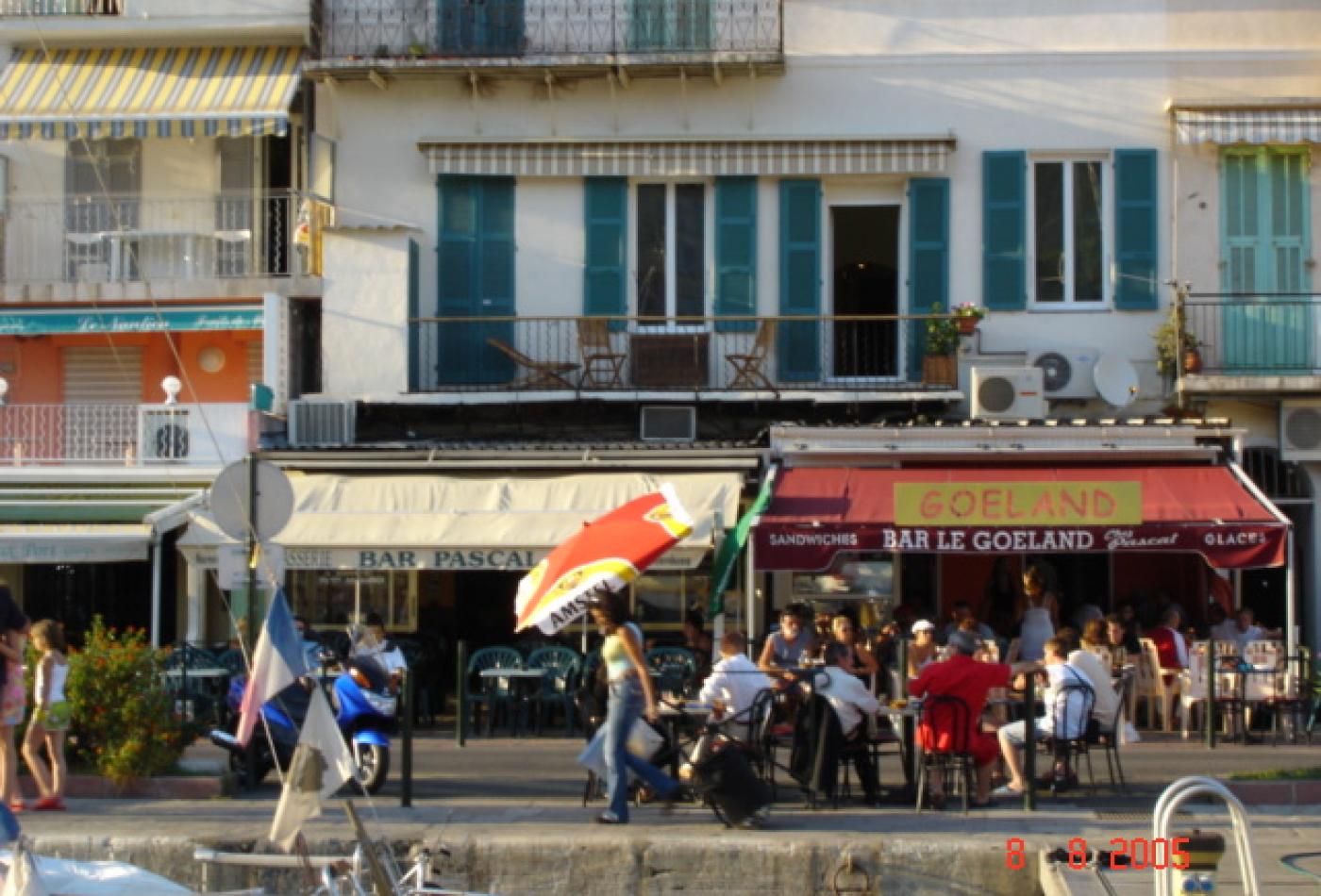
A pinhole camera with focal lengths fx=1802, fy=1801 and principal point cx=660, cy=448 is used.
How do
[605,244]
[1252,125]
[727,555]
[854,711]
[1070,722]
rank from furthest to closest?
[605,244] < [1252,125] < [727,555] < [1070,722] < [854,711]

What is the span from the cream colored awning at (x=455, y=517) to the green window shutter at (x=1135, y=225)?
5086 mm

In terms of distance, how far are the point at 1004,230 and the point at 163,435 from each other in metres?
9.64

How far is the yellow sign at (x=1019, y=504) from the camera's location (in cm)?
1714

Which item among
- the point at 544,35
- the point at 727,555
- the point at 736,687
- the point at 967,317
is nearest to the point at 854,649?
the point at 727,555

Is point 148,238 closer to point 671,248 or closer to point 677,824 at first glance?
point 671,248

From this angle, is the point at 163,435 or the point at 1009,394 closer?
the point at 1009,394

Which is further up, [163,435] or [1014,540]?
[163,435]

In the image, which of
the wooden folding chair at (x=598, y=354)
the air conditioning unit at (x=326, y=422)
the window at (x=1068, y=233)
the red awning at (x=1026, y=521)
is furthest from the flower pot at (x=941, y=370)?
the air conditioning unit at (x=326, y=422)

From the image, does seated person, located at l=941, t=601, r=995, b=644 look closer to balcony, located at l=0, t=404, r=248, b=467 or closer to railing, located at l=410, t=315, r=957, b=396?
railing, located at l=410, t=315, r=957, b=396

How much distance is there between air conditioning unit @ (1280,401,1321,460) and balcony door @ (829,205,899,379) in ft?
13.9

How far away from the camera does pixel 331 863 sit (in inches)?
344

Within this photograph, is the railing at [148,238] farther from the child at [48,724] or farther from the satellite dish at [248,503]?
the child at [48,724]

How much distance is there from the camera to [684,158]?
20.2 metres

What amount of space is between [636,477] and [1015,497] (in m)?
3.80
